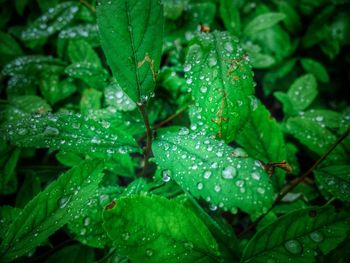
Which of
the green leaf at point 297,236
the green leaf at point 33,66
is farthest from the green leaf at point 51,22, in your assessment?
the green leaf at point 297,236

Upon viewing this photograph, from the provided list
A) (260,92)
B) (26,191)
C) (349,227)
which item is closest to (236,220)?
(349,227)

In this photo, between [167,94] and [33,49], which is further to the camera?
[33,49]

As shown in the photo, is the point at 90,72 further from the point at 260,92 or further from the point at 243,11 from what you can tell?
the point at 260,92

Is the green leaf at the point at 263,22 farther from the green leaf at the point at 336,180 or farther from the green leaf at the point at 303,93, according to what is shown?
the green leaf at the point at 336,180

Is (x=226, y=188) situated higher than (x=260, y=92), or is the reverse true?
(x=226, y=188)

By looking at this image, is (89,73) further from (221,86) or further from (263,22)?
(263,22)

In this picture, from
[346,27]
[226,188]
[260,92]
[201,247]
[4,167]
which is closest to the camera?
[226,188]
